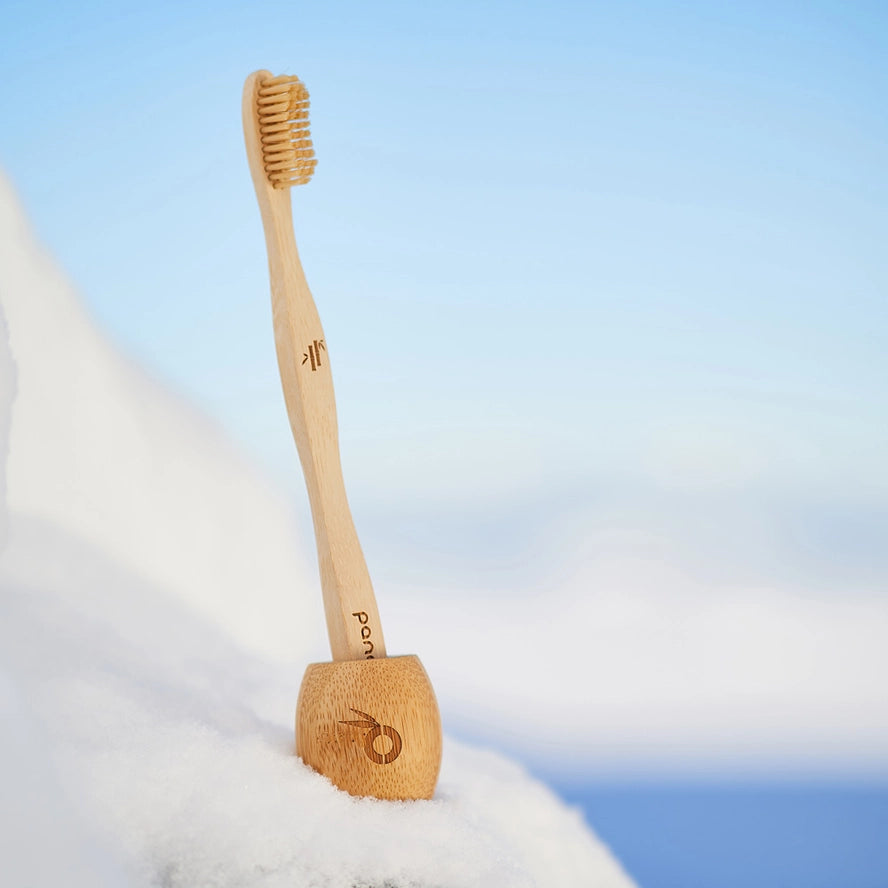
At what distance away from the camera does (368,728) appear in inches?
65.2

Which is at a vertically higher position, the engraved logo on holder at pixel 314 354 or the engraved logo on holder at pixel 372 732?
the engraved logo on holder at pixel 314 354

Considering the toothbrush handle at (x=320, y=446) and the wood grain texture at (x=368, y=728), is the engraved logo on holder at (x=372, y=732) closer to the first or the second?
the wood grain texture at (x=368, y=728)

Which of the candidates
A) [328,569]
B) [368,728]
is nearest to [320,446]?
[328,569]

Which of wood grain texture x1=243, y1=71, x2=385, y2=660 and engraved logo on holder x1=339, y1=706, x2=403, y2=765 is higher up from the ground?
wood grain texture x1=243, y1=71, x2=385, y2=660

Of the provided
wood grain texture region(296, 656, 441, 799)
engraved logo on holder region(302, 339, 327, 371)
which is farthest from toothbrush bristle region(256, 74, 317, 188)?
wood grain texture region(296, 656, 441, 799)

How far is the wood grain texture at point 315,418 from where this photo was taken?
1.77 m

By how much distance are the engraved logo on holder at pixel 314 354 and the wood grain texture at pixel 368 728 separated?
16.7 inches

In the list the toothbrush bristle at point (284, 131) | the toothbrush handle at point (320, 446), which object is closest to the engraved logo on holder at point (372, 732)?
the toothbrush handle at point (320, 446)

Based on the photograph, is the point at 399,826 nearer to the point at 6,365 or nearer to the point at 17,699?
the point at 17,699

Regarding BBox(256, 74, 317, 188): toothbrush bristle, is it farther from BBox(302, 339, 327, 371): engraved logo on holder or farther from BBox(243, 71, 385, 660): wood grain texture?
BBox(302, 339, 327, 371): engraved logo on holder

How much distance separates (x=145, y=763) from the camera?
4.98 feet

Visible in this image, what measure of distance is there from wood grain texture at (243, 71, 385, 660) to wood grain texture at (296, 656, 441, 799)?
0.28 ft

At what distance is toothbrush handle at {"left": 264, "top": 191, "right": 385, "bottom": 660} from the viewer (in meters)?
1.76

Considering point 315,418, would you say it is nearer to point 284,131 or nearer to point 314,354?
point 314,354
